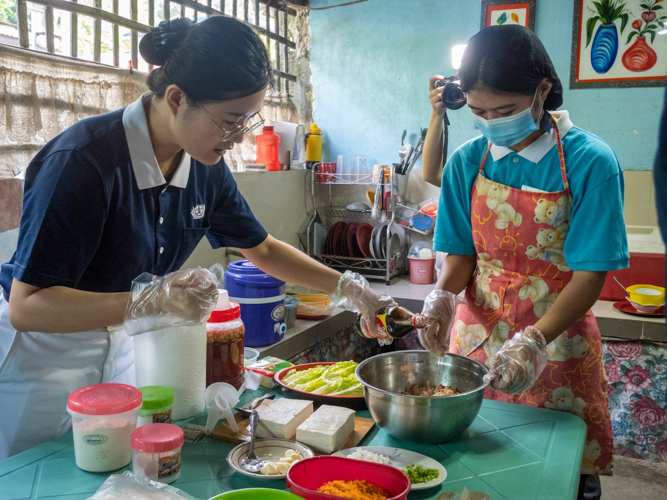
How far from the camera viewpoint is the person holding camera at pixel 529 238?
151cm

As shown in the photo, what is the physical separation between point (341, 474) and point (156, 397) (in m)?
0.44

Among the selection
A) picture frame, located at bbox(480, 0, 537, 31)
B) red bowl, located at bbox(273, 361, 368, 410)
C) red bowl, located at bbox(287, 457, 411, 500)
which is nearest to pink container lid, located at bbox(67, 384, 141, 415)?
red bowl, located at bbox(287, 457, 411, 500)

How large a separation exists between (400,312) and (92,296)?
83 centimetres

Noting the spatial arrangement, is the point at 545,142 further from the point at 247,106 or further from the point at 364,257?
the point at 364,257

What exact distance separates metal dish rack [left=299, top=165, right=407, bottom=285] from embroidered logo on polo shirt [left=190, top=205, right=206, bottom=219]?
1.87 m

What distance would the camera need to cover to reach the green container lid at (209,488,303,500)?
0.92 meters

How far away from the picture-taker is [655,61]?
3135 mm

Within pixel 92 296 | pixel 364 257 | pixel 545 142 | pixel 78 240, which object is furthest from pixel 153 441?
pixel 364 257

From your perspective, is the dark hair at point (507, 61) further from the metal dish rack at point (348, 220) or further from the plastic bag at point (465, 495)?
the metal dish rack at point (348, 220)

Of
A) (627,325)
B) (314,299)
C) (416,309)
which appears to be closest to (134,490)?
(314,299)

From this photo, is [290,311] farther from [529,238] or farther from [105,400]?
[105,400]

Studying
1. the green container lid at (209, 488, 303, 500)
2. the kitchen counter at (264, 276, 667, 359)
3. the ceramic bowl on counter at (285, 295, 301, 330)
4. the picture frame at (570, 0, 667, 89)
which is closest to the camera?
the green container lid at (209, 488, 303, 500)

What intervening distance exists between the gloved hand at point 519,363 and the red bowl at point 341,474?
42 cm

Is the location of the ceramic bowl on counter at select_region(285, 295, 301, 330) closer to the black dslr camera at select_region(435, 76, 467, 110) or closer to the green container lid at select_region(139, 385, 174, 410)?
the black dslr camera at select_region(435, 76, 467, 110)
